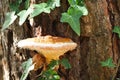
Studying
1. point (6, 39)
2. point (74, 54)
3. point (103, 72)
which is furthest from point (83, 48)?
point (6, 39)

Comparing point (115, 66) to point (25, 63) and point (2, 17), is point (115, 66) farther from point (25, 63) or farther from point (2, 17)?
point (2, 17)

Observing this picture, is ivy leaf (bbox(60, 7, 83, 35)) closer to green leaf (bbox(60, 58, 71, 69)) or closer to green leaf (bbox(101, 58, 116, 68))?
green leaf (bbox(60, 58, 71, 69))

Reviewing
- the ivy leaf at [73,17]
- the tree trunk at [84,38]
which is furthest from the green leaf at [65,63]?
the ivy leaf at [73,17]

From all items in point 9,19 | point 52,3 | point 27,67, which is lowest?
point 27,67

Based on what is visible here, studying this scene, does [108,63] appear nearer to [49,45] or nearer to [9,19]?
[49,45]

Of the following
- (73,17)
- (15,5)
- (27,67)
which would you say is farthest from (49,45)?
(15,5)

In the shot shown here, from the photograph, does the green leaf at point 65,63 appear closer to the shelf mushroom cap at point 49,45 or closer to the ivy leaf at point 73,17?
the shelf mushroom cap at point 49,45
